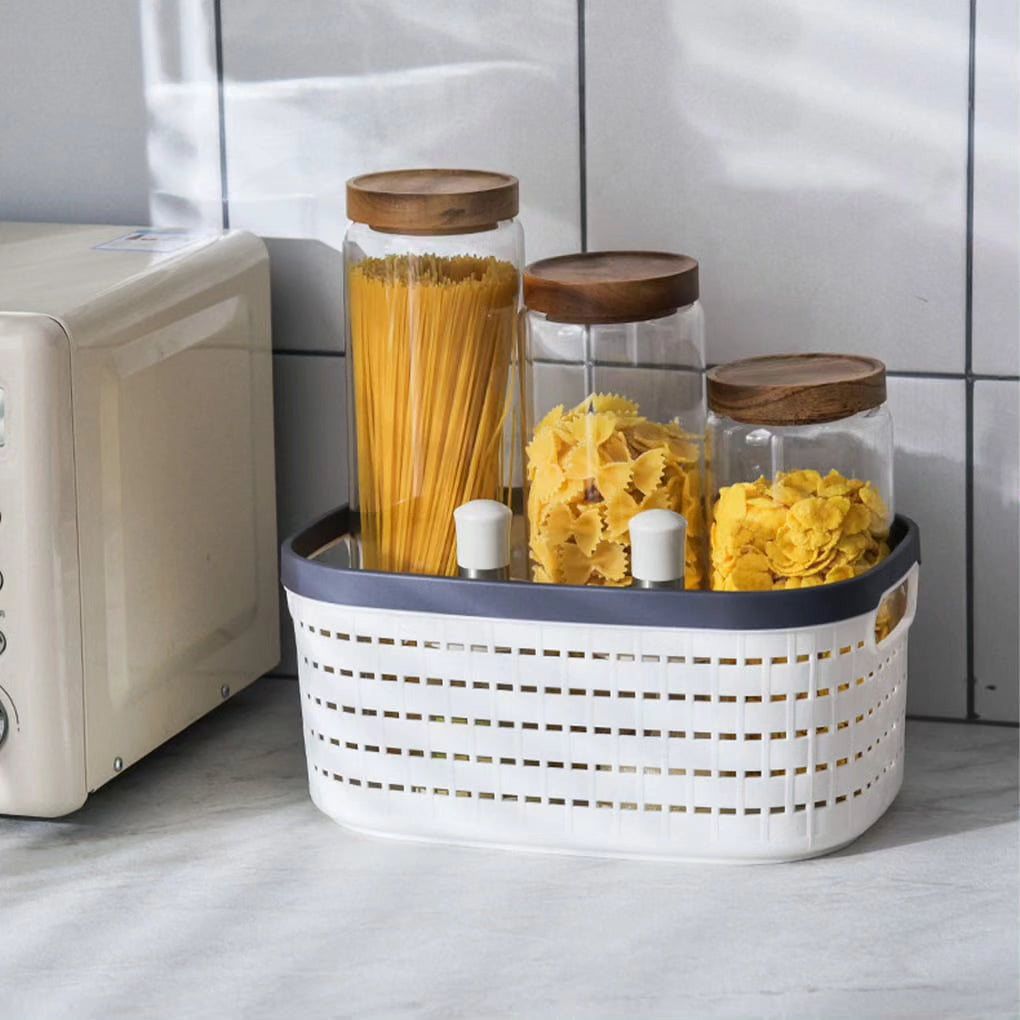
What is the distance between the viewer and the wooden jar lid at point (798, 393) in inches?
33.8

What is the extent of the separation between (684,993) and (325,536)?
37 centimetres

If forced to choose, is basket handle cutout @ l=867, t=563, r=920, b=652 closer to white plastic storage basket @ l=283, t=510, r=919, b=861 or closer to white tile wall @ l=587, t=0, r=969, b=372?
white plastic storage basket @ l=283, t=510, r=919, b=861

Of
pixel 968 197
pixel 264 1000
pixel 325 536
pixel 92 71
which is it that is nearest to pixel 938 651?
pixel 968 197

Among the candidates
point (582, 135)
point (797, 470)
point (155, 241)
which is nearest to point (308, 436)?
point (155, 241)

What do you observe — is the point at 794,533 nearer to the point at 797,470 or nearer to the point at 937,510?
the point at 797,470

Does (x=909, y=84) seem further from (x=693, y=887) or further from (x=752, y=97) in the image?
(x=693, y=887)

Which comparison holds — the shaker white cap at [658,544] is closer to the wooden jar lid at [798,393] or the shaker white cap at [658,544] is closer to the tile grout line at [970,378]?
the wooden jar lid at [798,393]

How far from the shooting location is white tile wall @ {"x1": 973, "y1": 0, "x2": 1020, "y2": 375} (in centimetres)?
97

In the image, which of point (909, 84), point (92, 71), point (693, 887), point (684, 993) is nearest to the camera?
point (684, 993)

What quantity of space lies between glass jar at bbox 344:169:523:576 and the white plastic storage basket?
0.26ft

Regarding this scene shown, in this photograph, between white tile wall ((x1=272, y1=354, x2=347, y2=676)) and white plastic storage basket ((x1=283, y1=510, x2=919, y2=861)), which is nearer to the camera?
white plastic storage basket ((x1=283, y1=510, x2=919, y2=861))

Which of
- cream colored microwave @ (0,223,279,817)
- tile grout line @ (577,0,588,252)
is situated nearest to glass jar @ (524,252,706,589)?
tile grout line @ (577,0,588,252)

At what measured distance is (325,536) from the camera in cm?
100

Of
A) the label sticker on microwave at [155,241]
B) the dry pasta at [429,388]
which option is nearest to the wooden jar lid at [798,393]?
the dry pasta at [429,388]
